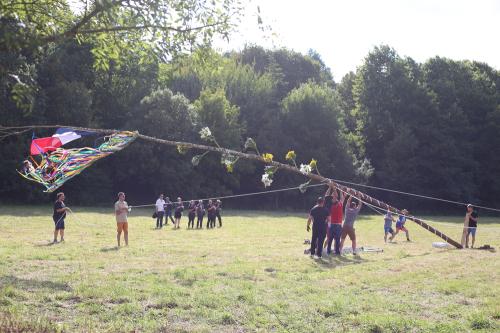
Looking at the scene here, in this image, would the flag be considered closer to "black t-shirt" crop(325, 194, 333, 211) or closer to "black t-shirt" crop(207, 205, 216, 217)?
"black t-shirt" crop(325, 194, 333, 211)

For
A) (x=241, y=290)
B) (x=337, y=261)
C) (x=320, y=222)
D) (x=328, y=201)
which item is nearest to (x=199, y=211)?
(x=328, y=201)

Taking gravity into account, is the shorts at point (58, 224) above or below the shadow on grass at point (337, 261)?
above

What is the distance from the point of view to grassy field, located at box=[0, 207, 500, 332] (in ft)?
25.3

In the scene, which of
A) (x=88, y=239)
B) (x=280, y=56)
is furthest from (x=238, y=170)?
(x=88, y=239)

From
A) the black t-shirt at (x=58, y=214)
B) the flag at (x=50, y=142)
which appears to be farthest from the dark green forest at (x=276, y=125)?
the flag at (x=50, y=142)

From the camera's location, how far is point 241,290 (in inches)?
395

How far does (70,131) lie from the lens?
44.8 feet

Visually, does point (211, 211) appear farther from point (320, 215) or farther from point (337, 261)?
point (337, 261)

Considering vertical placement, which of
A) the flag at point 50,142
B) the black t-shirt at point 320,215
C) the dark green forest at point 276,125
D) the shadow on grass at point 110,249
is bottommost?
the shadow on grass at point 110,249

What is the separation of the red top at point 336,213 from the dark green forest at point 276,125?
2915 centimetres

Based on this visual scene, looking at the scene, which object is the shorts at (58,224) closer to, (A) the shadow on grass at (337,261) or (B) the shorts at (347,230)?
(A) the shadow on grass at (337,261)

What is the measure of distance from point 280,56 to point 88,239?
5305 centimetres

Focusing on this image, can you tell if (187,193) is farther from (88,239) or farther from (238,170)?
(88,239)

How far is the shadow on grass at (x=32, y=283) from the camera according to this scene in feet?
31.9
